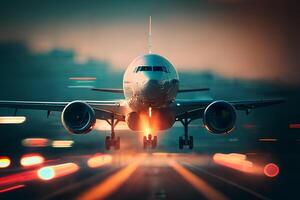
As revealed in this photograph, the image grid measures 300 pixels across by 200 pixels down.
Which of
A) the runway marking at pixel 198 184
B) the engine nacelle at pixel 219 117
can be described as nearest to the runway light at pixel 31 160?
the runway marking at pixel 198 184

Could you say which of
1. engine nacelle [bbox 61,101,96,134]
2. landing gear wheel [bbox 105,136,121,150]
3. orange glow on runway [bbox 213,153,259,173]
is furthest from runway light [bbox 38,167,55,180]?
orange glow on runway [bbox 213,153,259,173]

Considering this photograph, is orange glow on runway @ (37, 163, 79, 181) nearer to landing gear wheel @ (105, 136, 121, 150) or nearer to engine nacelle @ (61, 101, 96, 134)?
engine nacelle @ (61, 101, 96, 134)

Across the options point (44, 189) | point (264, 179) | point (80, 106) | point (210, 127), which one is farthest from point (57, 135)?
point (264, 179)

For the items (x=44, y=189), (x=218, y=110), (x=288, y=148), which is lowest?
(x=44, y=189)

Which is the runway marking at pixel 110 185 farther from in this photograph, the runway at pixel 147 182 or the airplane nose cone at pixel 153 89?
the airplane nose cone at pixel 153 89

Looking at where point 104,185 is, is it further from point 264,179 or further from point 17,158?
point 17,158

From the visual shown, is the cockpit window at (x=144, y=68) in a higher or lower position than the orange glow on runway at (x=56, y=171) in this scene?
higher
